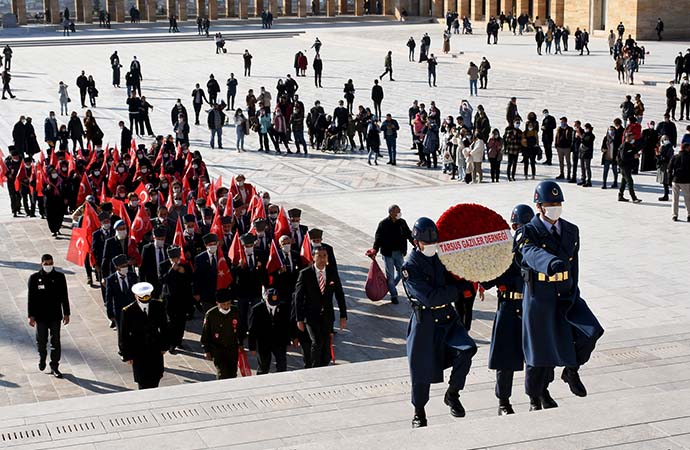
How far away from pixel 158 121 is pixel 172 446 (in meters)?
22.8

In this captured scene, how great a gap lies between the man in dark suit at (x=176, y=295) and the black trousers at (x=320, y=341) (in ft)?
5.72

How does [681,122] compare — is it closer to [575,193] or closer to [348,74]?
[575,193]

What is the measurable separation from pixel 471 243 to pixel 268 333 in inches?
135

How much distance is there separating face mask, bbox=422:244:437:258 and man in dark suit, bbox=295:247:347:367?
10.0 ft

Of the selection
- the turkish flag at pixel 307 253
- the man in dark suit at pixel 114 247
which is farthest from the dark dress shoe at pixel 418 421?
the man in dark suit at pixel 114 247

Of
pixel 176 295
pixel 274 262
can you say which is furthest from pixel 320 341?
pixel 176 295

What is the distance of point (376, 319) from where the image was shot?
12.1 m

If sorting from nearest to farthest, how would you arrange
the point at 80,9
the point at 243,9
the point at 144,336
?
the point at 144,336
the point at 80,9
the point at 243,9

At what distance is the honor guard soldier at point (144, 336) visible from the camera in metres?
9.51

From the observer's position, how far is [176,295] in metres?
11.2

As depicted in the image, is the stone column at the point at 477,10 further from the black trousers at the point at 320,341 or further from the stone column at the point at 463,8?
the black trousers at the point at 320,341

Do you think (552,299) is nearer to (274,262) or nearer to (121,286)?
(274,262)

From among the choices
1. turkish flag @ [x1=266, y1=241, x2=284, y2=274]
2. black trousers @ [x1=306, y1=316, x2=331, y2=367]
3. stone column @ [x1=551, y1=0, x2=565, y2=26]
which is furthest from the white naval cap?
stone column @ [x1=551, y1=0, x2=565, y2=26]

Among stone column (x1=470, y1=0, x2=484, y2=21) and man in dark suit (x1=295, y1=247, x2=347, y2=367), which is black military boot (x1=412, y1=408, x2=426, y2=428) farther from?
stone column (x1=470, y1=0, x2=484, y2=21)
